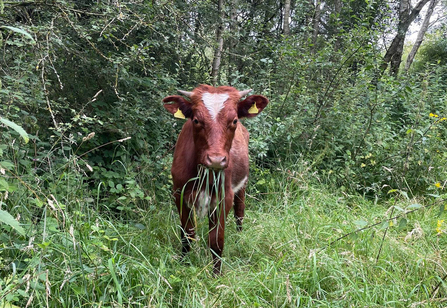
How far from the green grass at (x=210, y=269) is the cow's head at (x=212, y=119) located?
68 cm

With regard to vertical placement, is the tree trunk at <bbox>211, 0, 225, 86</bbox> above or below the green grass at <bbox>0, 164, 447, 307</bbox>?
above

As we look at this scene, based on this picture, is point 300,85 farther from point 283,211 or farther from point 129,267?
point 129,267

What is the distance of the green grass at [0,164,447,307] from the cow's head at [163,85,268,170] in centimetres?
68

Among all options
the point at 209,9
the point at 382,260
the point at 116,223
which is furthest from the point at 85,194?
the point at 209,9

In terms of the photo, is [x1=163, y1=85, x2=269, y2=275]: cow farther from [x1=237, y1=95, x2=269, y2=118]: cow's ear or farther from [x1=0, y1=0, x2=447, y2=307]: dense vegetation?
[x1=0, y1=0, x2=447, y2=307]: dense vegetation

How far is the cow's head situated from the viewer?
248 centimetres

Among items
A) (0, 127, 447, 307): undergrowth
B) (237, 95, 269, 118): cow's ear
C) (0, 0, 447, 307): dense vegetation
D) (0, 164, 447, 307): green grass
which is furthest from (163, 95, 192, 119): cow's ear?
(0, 164, 447, 307): green grass

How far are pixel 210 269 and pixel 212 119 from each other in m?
1.28

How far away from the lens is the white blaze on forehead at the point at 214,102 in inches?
104

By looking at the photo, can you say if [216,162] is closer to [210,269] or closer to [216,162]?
[216,162]

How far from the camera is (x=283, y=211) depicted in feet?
12.4

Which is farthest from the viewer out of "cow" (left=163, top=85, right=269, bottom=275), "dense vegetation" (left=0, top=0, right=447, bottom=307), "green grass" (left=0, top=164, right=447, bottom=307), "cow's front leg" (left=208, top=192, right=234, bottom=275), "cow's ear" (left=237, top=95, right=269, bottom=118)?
"cow's ear" (left=237, top=95, right=269, bottom=118)

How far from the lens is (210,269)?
8.43 ft

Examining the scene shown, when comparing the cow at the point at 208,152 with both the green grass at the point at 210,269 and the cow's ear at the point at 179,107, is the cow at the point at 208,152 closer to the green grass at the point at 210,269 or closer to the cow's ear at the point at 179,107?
the cow's ear at the point at 179,107
